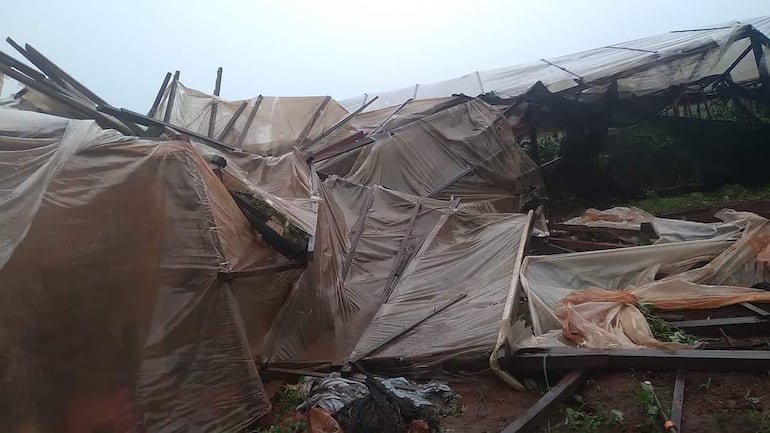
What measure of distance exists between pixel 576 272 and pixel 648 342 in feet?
5.57

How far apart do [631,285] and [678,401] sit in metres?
2.16

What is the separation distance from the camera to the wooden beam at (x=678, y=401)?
310 centimetres

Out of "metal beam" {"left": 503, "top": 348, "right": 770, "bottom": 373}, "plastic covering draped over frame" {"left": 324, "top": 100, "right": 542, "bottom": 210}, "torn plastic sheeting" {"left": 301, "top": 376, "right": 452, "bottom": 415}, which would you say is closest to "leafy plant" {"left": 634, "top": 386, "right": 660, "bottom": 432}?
"metal beam" {"left": 503, "top": 348, "right": 770, "bottom": 373}

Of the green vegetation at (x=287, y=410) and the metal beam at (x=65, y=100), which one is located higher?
the metal beam at (x=65, y=100)

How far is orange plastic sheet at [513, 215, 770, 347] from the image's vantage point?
4.22 meters

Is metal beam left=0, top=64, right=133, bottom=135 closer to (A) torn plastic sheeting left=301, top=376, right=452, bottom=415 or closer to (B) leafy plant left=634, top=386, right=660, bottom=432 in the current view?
(A) torn plastic sheeting left=301, top=376, right=452, bottom=415

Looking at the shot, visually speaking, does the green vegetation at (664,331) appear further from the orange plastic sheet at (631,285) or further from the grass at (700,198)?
the grass at (700,198)

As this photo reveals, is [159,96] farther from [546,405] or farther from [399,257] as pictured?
[546,405]

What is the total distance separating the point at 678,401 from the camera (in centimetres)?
329

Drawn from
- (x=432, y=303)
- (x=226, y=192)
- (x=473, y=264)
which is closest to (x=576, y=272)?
(x=473, y=264)

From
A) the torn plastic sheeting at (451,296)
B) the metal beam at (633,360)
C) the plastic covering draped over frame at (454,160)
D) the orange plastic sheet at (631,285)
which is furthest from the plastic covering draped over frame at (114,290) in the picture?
the plastic covering draped over frame at (454,160)

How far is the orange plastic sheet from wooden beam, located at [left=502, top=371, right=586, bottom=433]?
1.41 ft

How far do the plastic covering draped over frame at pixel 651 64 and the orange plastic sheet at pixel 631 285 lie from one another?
22.0ft

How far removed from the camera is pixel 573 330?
166 inches
